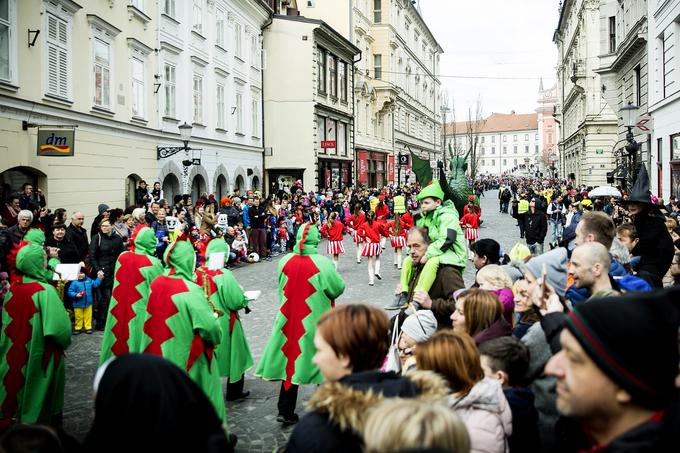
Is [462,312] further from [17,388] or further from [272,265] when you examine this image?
[272,265]

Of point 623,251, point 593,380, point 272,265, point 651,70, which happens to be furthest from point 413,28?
point 593,380

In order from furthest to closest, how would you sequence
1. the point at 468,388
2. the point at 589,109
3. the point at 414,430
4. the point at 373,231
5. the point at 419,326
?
the point at 589,109 < the point at 373,231 < the point at 419,326 < the point at 468,388 < the point at 414,430

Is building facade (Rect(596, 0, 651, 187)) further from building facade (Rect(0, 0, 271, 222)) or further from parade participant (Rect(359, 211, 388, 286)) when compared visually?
building facade (Rect(0, 0, 271, 222))

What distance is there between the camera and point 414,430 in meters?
2.07

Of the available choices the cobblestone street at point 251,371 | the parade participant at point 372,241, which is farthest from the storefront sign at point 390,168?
the parade participant at point 372,241

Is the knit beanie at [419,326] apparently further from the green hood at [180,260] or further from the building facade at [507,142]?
the building facade at [507,142]

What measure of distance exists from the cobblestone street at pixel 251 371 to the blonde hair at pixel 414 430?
398 cm

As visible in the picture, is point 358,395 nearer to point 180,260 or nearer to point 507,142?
point 180,260

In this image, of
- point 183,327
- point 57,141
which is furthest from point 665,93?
point 183,327

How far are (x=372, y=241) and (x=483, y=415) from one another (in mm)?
12605

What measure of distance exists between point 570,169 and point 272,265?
4699cm

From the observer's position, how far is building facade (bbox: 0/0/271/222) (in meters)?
14.3

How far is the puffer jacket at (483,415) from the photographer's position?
3314 mm

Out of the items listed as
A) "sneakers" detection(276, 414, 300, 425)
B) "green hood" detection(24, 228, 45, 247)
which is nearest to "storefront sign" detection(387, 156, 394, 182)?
"green hood" detection(24, 228, 45, 247)
